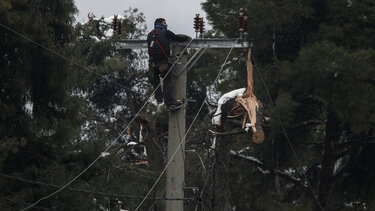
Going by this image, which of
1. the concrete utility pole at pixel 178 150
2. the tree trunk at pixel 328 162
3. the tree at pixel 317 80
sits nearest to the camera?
the concrete utility pole at pixel 178 150

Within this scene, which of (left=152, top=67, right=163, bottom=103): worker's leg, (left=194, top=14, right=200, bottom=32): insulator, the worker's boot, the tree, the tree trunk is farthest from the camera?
the tree trunk

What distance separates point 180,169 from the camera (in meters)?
15.5

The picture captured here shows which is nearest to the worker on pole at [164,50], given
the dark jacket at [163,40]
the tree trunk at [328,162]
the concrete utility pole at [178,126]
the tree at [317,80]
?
the dark jacket at [163,40]

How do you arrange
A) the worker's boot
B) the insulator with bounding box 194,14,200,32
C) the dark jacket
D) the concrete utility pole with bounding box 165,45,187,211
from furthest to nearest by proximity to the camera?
the insulator with bounding box 194,14,200,32, the dark jacket, the worker's boot, the concrete utility pole with bounding box 165,45,187,211

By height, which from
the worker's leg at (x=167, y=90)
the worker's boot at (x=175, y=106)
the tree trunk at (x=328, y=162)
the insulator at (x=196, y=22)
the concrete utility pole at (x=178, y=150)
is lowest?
the tree trunk at (x=328, y=162)

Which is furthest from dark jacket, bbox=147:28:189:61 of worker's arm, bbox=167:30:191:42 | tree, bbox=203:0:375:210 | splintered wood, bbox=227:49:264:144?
tree, bbox=203:0:375:210

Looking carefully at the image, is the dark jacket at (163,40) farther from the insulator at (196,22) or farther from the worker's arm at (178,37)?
the insulator at (196,22)

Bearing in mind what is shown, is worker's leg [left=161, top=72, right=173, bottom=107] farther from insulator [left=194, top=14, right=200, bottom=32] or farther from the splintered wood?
the splintered wood

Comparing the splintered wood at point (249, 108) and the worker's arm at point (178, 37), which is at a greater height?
the worker's arm at point (178, 37)

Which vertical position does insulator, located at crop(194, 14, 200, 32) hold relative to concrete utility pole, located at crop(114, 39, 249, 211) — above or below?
above

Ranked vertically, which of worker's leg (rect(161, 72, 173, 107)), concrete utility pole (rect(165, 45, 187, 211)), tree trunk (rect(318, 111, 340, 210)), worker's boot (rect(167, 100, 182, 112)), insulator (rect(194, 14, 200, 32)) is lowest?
tree trunk (rect(318, 111, 340, 210))

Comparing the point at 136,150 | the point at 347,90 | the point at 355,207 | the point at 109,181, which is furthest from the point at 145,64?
the point at 109,181

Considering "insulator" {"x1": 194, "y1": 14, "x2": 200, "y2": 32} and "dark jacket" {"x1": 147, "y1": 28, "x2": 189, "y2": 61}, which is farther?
"insulator" {"x1": 194, "y1": 14, "x2": 200, "y2": 32}

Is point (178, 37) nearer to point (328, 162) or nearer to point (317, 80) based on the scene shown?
point (317, 80)
